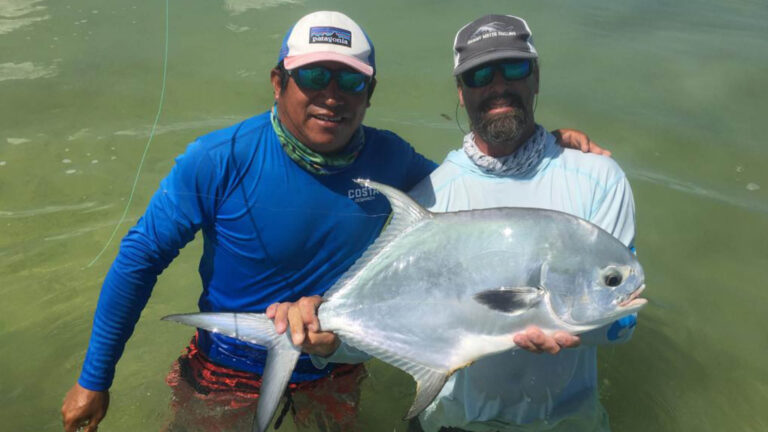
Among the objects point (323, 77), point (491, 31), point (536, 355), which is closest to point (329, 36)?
point (323, 77)

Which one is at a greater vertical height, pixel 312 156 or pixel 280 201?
pixel 312 156

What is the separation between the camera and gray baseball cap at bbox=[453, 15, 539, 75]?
2154 millimetres

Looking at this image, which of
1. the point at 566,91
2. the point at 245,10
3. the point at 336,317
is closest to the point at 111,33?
the point at 245,10

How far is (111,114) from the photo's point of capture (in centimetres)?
565

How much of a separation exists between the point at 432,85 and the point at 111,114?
2789mm

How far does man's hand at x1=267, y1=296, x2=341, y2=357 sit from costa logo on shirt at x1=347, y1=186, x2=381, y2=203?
435mm

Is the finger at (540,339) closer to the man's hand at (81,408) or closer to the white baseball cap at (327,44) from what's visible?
the white baseball cap at (327,44)

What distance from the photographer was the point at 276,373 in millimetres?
1973

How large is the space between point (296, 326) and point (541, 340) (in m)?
0.69

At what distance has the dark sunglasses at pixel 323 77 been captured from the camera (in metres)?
2.13

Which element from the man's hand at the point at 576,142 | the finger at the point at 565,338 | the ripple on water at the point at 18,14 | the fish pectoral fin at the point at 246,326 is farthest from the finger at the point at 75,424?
the ripple on water at the point at 18,14

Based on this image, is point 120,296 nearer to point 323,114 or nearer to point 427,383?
point 323,114

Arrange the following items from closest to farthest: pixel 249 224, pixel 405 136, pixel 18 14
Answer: pixel 249 224 → pixel 405 136 → pixel 18 14

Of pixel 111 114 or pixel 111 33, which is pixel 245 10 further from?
pixel 111 114
